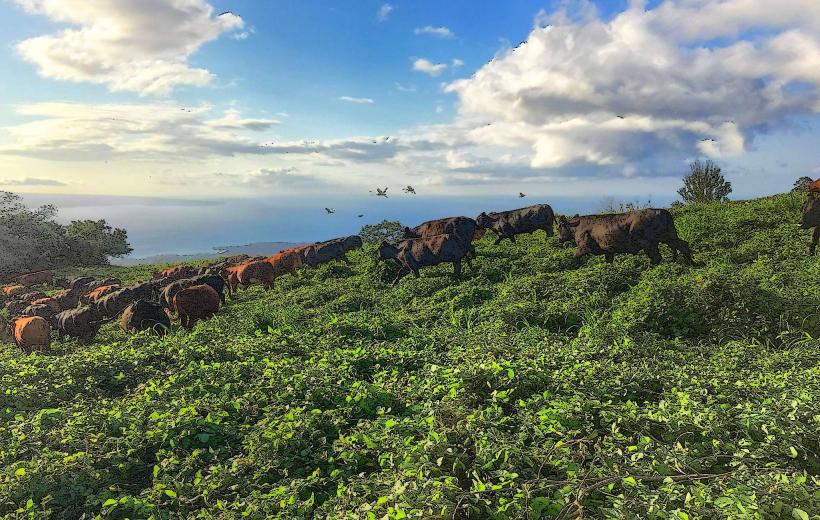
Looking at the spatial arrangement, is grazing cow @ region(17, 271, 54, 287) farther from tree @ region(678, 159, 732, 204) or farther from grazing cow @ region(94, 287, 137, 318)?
tree @ region(678, 159, 732, 204)

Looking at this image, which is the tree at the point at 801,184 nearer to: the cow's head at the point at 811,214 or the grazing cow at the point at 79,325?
the cow's head at the point at 811,214

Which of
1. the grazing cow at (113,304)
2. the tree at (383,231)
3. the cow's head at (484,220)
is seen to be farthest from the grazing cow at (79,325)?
the tree at (383,231)

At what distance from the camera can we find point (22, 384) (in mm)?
7648

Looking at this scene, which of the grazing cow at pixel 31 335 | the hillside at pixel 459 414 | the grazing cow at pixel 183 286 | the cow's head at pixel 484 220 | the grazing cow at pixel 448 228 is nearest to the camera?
the hillside at pixel 459 414

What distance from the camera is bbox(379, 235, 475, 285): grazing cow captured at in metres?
15.2

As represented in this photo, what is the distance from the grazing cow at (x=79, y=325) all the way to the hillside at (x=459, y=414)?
13.9ft

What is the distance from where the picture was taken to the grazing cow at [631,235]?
1292 centimetres

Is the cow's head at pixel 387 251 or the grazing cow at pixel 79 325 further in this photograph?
the cow's head at pixel 387 251

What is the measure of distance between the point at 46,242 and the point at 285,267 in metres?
30.7

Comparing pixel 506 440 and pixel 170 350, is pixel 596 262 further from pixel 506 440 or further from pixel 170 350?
pixel 170 350

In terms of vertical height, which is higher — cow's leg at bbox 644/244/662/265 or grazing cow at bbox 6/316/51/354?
cow's leg at bbox 644/244/662/265

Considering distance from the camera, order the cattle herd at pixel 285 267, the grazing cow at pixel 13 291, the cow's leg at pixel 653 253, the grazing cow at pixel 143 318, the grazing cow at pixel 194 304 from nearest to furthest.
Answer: the grazing cow at pixel 143 318, the cattle herd at pixel 285 267, the cow's leg at pixel 653 253, the grazing cow at pixel 194 304, the grazing cow at pixel 13 291

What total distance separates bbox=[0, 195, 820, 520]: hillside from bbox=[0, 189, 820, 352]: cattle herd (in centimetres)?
287

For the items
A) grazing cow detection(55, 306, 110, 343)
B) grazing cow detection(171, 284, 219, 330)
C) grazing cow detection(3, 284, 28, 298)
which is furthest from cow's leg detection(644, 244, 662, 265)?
grazing cow detection(3, 284, 28, 298)
